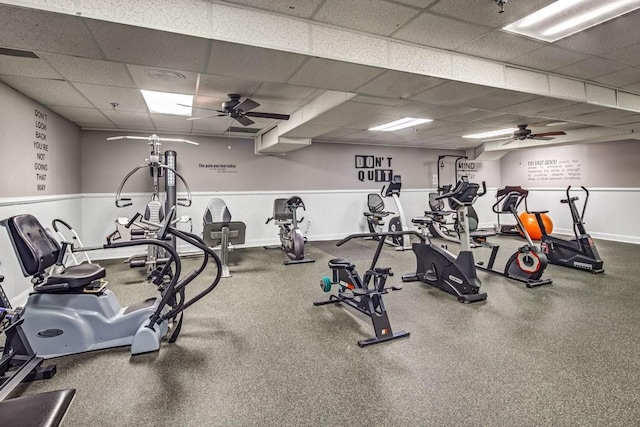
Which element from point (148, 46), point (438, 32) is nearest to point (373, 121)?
point (438, 32)

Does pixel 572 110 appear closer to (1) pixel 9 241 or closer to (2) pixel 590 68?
(2) pixel 590 68

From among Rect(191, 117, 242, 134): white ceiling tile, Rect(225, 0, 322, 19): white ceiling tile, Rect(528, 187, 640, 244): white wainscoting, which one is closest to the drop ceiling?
Rect(225, 0, 322, 19): white ceiling tile

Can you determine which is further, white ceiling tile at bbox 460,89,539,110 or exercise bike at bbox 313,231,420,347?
white ceiling tile at bbox 460,89,539,110

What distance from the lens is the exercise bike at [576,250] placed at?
4.75m

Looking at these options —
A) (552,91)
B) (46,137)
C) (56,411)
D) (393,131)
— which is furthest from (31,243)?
(393,131)

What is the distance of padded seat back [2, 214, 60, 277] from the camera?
2.29 meters

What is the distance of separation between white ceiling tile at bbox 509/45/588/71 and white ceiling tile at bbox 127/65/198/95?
129 inches

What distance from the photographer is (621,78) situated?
3588 millimetres

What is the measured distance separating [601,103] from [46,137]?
7.16 metres

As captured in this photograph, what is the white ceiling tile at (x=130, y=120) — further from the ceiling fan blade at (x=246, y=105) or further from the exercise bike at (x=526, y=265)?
the exercise bike at (x=526, y=265)

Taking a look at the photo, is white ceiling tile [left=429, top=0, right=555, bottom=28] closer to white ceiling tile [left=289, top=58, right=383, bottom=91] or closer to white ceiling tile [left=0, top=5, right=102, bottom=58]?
white ceiling tile [left=289, top=58, right=383, bottom=91]

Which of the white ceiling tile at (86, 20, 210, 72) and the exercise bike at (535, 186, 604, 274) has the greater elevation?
the white ceiling tile at (86, 20, 210, 72)

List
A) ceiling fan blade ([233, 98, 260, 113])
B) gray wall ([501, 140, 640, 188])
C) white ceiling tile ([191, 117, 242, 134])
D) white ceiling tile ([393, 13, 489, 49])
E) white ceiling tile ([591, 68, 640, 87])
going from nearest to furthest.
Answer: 1. white ceiling tile ([393, 13, 489, 49])
2. white ceiling tile ([591, 68, 640, 87])
3. ceiling fan blade ([233, 98, 260, 113])
4. white ceiling tile ([191, 117, 242, 134])
5. gray wall ([501, 140, 640, 188])

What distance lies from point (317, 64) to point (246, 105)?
1.42m
